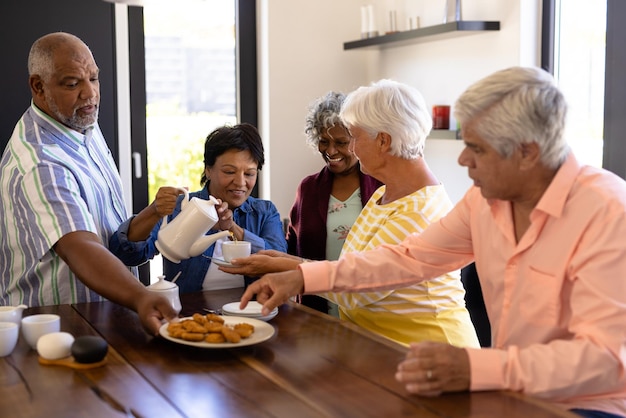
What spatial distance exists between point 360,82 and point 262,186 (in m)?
0.90

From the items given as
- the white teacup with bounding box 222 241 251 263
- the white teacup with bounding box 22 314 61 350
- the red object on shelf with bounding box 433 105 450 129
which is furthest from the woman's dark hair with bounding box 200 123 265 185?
the red object on shelf with bounding box 433 105 450 129

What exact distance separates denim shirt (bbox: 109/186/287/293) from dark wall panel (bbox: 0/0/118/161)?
1.68 metres

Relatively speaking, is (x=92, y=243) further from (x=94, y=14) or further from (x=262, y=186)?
(x=262, y=186)

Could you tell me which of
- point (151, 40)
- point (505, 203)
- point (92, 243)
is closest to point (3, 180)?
point (92, 243)

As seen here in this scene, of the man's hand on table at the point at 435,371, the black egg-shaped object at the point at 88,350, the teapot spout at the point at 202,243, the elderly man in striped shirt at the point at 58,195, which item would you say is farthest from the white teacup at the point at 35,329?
the man's hand on table at the point at 435,371

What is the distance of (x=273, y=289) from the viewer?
6.81 ft

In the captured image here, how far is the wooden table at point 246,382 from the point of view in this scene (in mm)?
1528

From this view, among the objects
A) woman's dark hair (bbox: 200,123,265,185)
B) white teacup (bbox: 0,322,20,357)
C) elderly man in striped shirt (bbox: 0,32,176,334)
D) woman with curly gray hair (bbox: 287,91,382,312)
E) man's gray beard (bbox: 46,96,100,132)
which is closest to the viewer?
white teacup (bbox: 0,322,20,357)

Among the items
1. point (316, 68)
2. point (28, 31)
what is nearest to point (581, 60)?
point (316, 68)

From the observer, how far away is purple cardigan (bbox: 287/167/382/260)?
320 cm

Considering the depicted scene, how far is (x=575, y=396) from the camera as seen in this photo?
1.68m

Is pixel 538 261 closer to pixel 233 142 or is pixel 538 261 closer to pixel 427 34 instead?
pixel 233 142

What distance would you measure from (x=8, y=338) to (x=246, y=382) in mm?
578

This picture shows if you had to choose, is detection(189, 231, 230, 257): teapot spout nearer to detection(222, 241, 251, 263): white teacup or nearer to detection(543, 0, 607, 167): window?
detection(222, 241, 251, 263): white teacup
